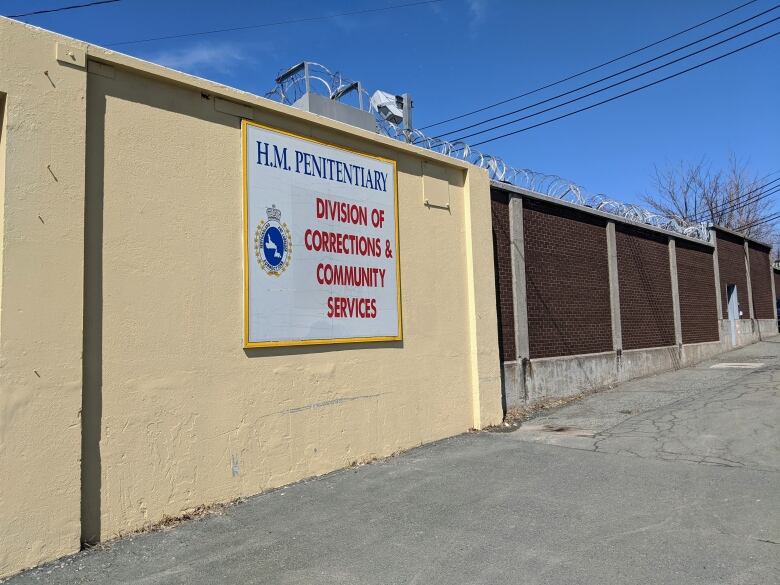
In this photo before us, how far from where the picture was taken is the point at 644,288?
16094mm

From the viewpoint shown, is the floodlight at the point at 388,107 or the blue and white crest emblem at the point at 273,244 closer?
the blue and white crest emblem at the point at 273,244

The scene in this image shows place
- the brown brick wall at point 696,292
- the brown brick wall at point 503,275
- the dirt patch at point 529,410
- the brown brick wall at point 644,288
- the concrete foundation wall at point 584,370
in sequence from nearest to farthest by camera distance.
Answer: the dirt patch at point 529,410, the brown brick wall at point 503,275, the concrete foundation wall at point 584,370, the brown brick wall at point 644,288, the brown brick wall at point 696,292

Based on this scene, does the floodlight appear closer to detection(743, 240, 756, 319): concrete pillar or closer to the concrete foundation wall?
the concrete foundation wall

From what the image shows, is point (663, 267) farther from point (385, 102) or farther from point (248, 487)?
point (248, 487)

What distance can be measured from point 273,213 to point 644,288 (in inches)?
470

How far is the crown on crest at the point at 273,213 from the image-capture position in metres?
7.01

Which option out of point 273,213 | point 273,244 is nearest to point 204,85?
point 273,213

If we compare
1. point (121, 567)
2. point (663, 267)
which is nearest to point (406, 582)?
point (121, 567)

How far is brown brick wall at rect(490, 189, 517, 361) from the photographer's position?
1114cm

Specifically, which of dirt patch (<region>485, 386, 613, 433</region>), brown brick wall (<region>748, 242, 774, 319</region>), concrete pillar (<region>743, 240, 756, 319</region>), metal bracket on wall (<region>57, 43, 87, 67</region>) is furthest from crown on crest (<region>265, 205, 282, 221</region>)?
brown brick wall (<region>748, 242, 774, 319</region>)

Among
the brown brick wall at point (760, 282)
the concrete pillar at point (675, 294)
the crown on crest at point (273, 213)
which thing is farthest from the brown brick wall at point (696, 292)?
the crown on crest at point (273, 213)

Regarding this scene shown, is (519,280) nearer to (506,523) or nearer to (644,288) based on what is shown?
(644,288)

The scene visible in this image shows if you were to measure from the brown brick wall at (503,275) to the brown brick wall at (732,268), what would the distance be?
13.1 meters

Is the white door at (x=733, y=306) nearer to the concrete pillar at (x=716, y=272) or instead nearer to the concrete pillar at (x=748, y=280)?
the concrete pillar at (x=716, y=272)
